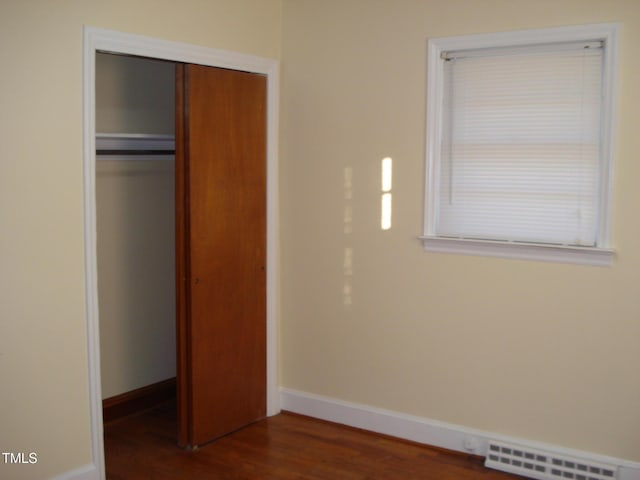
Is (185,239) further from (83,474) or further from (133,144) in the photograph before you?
(83,474)

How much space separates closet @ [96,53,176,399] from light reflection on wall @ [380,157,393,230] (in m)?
1.29

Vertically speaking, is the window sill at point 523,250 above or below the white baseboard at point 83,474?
above

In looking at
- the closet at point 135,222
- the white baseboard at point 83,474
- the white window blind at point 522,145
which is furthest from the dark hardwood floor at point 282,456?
the white window blind at point 522,145

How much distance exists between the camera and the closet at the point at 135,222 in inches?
157

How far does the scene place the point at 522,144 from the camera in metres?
3.40

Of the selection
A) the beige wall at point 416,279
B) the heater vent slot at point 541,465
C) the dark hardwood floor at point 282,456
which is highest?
the beige wall at point 416,279

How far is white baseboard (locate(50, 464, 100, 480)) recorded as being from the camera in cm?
308

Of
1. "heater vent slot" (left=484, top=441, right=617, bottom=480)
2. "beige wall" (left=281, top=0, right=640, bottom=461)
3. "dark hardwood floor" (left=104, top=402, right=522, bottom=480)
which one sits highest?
"beige wall" (left=281, top=0, right=640, bottom=461)

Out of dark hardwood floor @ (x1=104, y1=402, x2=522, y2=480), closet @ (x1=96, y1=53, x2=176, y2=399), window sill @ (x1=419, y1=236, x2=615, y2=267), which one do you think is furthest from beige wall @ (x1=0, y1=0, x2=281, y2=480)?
window sill @ (x1=419, y1=236, x2=615, y2=267)

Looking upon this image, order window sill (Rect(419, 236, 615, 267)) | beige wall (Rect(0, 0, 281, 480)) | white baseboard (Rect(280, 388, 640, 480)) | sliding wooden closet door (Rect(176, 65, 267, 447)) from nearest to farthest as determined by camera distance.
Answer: beige wall (Rect(0, 0, 281, 480)) < window sill (Rect(419, 236, 615, 267)) < white baseboard (Rect(280, 388, 640, 480)) < sliding wooden closet door (Rect(176, 65, 267, 447))

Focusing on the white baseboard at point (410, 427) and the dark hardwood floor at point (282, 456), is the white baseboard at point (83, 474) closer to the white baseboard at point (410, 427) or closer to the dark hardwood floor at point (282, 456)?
the dark hardwood floor at point (282, 456)

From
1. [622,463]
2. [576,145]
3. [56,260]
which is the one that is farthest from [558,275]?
[56,260]

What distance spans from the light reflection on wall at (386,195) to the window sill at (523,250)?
0.79 feet

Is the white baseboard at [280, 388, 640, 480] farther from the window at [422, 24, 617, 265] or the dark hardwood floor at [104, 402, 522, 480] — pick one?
the window at [422, 24, 617, 265]
